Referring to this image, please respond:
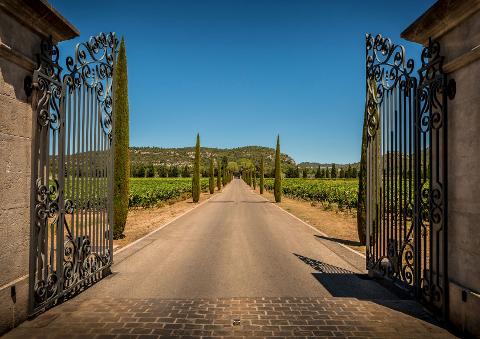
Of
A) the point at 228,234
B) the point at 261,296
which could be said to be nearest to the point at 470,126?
the point at 261,296

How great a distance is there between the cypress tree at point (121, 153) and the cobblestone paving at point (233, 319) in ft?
22.6

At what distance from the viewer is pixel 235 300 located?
6.03 meters

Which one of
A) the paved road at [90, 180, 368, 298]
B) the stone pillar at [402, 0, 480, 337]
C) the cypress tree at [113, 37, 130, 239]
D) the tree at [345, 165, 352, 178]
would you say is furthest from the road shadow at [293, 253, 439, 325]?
the tree at [345, 165, 352, 178]

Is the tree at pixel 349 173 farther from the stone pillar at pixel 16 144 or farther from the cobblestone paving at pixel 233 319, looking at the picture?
the stone pillar at pixel 16 144

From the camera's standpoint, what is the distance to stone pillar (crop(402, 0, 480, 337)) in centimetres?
450

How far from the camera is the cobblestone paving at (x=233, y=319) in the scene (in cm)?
465

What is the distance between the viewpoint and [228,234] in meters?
13.5

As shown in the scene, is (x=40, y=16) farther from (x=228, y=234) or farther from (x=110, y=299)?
(x=228, y=234)

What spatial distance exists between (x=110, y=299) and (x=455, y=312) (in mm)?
5556

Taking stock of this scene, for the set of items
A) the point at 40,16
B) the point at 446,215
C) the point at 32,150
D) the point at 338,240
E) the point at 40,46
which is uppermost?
the point at 40,16

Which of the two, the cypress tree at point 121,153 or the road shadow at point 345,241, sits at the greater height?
the cypress tree at point 121,153

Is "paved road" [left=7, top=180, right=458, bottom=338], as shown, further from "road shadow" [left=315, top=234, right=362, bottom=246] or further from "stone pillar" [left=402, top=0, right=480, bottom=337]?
"road shadow" [left=315, top=234, right=362, bottom=246]

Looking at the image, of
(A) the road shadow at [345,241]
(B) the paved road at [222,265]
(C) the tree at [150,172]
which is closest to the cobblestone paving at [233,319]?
(B) the paved road at [222,265]

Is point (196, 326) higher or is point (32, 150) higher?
point (32, 150)
